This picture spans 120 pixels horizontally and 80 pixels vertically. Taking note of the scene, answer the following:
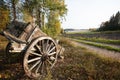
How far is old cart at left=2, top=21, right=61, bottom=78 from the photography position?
666 cm

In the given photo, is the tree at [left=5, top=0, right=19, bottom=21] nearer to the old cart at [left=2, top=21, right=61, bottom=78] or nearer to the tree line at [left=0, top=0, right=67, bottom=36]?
the tree line at [left=0, top=0, right=67, bottom=36]

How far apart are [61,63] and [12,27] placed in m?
3.29

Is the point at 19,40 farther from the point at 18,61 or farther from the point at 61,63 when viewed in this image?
the point at 61,63

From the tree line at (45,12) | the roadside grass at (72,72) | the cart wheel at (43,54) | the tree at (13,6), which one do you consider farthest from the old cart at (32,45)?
the tree at (13,6)

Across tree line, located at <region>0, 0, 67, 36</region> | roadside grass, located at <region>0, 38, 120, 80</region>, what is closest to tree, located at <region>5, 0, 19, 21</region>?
tree line, located at <region>0, 0, 67, 36</region>

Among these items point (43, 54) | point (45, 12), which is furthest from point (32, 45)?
point (45, 12)

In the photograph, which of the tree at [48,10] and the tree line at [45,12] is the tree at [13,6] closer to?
the tree line at [45,12]

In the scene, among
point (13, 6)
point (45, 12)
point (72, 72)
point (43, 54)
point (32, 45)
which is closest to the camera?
point (32, 45)

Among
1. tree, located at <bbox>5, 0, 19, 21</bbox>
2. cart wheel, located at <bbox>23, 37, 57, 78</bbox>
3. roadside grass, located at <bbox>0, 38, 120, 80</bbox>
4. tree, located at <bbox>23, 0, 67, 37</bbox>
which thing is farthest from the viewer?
tree, located at <bbox>5, 0, 19, 21</bbox>

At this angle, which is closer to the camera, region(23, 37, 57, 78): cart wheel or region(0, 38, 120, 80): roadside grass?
region(23, 37, 57, 78): cart wheel

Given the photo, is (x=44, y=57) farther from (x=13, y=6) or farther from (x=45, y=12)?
(x=13, y=6)

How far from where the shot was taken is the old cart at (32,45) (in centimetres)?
666

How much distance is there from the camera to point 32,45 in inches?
260

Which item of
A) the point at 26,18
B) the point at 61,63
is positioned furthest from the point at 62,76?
the point at 26,18
